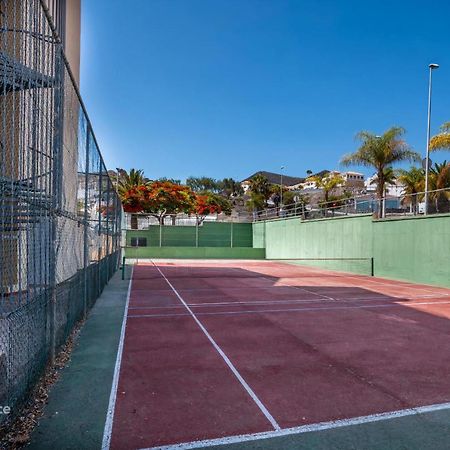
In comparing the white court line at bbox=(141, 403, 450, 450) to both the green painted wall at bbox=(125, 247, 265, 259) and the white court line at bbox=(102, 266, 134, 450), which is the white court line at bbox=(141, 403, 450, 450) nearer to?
the white court line at bbox=(102, 266, 134, 450)

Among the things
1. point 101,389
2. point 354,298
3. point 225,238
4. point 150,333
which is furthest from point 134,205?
point 101,389

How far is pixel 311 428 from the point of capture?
3904 mm

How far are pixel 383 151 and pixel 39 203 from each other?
25.7m

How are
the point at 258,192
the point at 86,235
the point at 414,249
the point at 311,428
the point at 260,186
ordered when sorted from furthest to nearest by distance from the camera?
the point at 260,186
the point at 258,192
the point at 414,249
the point at 86,235
the point at 311,428

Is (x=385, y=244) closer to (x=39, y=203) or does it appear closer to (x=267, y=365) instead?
(x=267, y=365)

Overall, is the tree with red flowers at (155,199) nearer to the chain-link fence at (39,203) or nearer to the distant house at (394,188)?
the distant house at (394,188)

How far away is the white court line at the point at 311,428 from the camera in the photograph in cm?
357

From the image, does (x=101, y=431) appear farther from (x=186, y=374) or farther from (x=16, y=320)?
(x=186, y=374)

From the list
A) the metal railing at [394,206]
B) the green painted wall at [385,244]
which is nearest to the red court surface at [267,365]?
the green painted wall at [385,244]

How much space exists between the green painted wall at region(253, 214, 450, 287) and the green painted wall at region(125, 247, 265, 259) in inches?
269

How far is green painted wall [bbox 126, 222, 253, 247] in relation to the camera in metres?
37.5

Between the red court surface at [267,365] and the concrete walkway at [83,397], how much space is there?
0.67 ft

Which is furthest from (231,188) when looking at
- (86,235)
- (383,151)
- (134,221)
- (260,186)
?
(86,235)

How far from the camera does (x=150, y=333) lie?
777 cm
